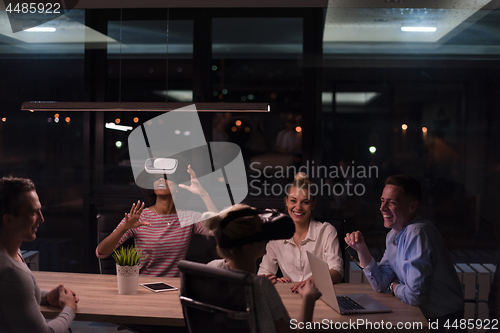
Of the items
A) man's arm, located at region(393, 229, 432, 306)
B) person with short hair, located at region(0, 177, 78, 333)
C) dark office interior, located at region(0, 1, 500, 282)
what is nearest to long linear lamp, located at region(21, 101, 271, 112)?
dark office interior, located at region(0, 1, 500, 282)

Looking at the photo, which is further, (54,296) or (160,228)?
(160,228)

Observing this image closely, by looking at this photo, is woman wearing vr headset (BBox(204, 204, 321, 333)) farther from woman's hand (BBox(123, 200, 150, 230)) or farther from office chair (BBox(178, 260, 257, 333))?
woman's hand (BBox(123, 200, 150, 230))

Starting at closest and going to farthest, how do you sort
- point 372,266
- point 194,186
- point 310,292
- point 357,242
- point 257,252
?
1. point 257,252
2. point 310,292
3. point 372,266
4. point 357,242
5. point 194,186

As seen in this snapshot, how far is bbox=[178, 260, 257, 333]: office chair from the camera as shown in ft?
4.87

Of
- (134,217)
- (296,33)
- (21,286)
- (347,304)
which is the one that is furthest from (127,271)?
(296,33)

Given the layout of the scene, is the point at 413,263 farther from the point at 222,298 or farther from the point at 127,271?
the point at 127,271

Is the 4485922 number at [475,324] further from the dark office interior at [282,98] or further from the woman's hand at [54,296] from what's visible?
the woman's hand at [54,296]

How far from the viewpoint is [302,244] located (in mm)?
2615

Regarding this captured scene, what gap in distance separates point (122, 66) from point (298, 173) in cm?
175

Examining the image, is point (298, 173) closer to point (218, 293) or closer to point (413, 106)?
point (413, 106)

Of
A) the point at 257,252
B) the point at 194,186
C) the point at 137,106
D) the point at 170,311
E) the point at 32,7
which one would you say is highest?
the point at 32,7

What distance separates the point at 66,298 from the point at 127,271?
1.06 feet

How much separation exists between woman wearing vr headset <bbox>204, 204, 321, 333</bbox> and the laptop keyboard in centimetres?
23

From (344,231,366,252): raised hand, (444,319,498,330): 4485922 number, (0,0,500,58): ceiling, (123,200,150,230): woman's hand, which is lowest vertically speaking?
(444,319,498,330): 4485922 number
